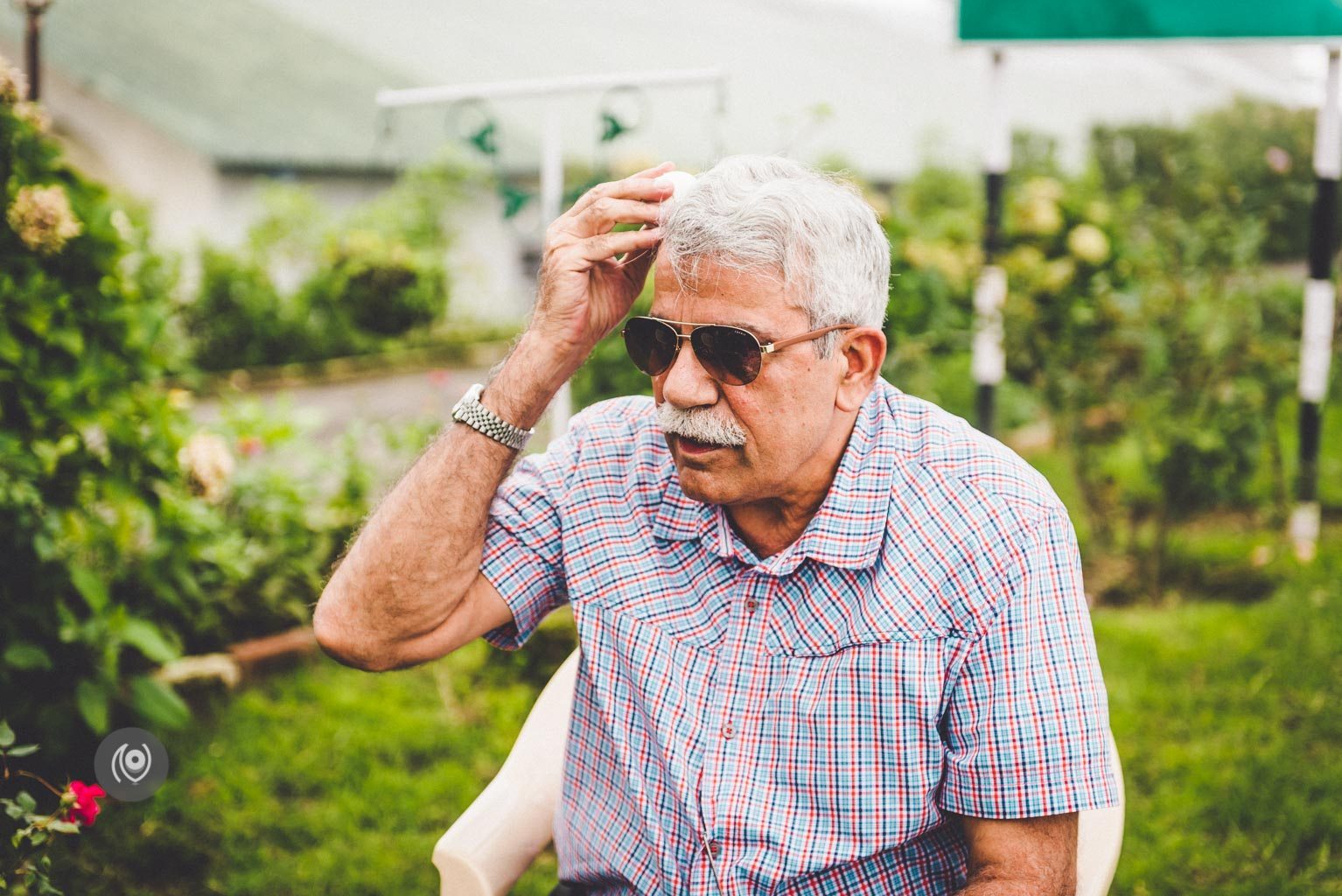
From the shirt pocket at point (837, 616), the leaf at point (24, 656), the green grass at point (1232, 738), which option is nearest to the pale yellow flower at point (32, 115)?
the leaf at point (24, 656)

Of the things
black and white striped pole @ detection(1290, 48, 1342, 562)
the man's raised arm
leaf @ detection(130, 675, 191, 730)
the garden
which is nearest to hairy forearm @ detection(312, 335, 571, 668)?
the man's raised arm

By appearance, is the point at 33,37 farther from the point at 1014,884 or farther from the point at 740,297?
the point at 1014,884

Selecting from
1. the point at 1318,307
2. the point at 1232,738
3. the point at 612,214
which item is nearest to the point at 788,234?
→ the point at 612,214

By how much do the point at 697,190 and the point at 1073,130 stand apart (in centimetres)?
2621

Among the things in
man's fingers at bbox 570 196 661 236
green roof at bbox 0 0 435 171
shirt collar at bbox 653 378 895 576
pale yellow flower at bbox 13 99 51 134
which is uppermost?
green roof at bbox 0 0 435 171

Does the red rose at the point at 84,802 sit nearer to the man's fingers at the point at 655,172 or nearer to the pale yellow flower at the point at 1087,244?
the man's fingers at the point at 655,172

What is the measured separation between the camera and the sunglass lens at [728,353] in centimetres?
165

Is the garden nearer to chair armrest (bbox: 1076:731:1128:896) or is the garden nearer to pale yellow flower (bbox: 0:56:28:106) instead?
pale yellow flower (bbox: 0:56:28:106)

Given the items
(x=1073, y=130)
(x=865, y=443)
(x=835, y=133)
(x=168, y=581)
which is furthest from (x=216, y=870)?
(x=1073, y=130)

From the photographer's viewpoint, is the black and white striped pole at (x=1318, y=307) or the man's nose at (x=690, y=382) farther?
the black and white striped pole at (x=1318, y=307)

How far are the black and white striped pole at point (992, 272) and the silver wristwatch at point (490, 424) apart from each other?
277 cm

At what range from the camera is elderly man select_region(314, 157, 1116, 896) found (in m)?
1.60

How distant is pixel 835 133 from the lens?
21750mm

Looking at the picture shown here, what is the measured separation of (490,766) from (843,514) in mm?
2056
